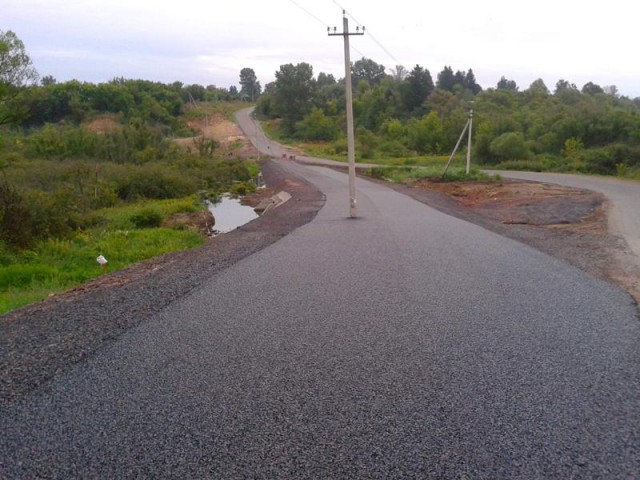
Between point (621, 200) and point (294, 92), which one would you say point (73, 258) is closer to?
point (621, 200)

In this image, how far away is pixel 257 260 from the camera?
12250mm

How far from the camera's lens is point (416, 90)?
90.5 meters

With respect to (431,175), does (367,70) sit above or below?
above

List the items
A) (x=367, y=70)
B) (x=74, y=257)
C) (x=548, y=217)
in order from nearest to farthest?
(x=74, y=257), (x=548, y=217), (x=367, y=70)

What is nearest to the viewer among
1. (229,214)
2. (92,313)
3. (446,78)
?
(92,313)

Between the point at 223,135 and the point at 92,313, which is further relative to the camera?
the point at 223,135

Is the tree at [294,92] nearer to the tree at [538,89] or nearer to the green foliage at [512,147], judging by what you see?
the tree at [538,89]

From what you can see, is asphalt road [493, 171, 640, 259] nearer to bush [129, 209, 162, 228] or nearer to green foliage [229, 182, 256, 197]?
bush [129, 209, 162, 228]

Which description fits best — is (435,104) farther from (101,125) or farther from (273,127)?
(101,125)

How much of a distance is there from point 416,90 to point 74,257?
8100 cm

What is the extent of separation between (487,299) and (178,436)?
5360 mm

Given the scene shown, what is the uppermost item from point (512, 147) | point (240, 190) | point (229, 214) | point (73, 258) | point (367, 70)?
point (367, 70)

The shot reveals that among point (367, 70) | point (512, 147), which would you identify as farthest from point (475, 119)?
point (367, 70)

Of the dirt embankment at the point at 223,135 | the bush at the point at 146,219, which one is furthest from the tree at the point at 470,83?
the bush at the point at 146,219
